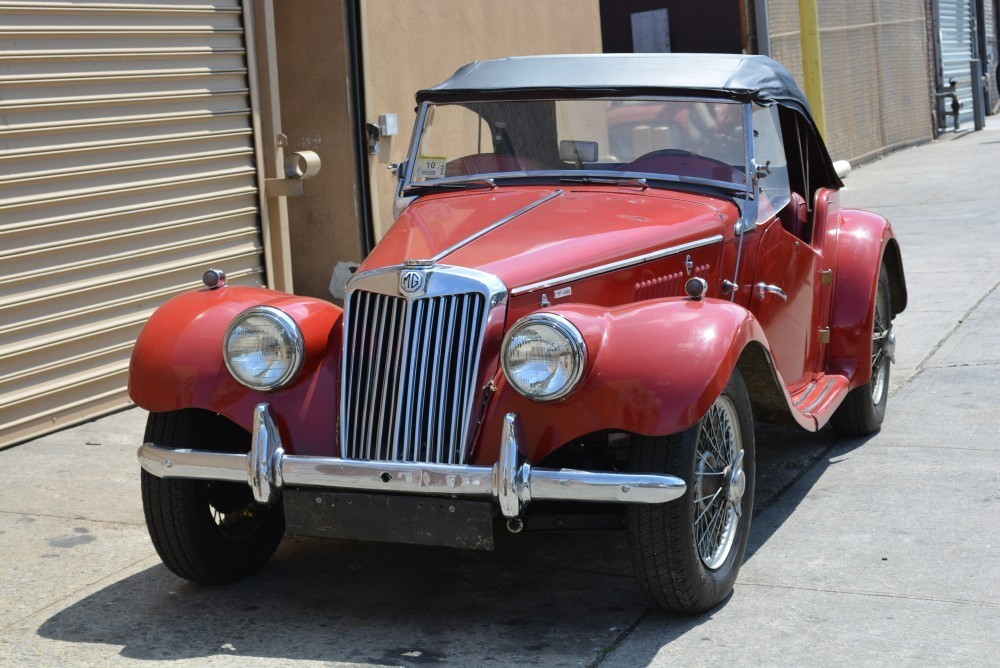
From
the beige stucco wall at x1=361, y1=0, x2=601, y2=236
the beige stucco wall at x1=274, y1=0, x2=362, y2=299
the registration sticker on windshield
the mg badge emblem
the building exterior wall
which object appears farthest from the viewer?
the building exterior wall

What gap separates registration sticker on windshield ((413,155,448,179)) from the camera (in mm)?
5363

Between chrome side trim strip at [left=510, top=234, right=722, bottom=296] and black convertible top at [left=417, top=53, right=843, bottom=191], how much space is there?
0.72m

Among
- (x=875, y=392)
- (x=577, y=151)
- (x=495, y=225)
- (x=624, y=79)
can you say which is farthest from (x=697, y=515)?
(x=875, y=392)

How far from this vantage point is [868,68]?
65.0ft

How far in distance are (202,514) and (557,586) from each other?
1.21 meters

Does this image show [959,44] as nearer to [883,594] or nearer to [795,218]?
A: [795,218]

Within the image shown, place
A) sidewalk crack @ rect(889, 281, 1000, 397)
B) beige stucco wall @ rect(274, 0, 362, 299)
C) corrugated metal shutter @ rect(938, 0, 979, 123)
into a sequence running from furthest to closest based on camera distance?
corrugated metal shutter @ rect(938, 0, 979, 123)
beige stucco wall @ rect(274, 0, 362, 299)
sidewalk crack @ rect(889, 281, 1000, 397)

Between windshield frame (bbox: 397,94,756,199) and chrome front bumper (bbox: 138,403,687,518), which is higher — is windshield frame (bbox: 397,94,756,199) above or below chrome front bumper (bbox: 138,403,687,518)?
above

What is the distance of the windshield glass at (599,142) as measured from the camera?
5125mm

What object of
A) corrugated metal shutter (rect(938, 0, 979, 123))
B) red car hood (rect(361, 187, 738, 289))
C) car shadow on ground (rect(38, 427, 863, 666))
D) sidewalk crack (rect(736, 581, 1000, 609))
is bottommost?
sidewalk crack (rect(736, 581, 1000, 609))

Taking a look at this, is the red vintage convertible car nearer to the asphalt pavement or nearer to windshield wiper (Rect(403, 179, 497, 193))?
windshield wiper (Rect(403, 179, 497, 193))

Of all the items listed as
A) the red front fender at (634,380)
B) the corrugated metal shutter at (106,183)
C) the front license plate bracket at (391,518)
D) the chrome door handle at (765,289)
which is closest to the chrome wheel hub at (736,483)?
the red front fender at (634,380)

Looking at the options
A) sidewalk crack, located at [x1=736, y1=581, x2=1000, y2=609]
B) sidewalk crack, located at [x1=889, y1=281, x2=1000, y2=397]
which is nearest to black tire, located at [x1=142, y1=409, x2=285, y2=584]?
sidewalk crack, located at [x1=736, y1=581, x2=1000, y2=609]

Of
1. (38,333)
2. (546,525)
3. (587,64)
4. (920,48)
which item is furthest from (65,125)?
(920,48)
